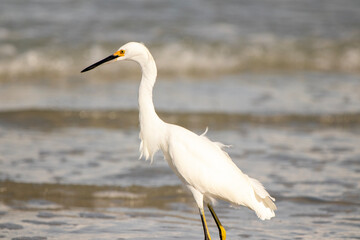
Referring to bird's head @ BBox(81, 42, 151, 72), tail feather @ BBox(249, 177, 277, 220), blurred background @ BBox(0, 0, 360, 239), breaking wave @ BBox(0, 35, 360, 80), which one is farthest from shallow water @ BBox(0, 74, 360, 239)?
bird's head @ BBox(81, 42, 151, 72)

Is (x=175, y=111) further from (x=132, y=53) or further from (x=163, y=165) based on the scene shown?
(x=132, y=53)

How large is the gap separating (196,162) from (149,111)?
45 cm

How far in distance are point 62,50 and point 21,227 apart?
635 cm

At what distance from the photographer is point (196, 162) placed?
158 inches

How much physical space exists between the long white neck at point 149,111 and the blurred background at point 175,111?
0.69 meters

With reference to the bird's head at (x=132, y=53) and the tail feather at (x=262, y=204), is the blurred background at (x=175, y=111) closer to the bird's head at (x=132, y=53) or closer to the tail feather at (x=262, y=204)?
the tail feather at (x=262, y=204)

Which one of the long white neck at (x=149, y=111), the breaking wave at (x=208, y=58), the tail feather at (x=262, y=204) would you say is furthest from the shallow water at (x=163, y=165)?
the breaking wave at (x=208, y=58)

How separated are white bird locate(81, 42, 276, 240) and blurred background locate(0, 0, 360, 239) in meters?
0.42

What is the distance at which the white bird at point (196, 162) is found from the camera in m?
3.98

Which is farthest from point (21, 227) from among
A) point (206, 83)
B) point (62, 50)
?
point (62, 50)

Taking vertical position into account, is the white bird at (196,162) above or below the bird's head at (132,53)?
below

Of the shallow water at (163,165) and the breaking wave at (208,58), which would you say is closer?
the shallow water at (163,165)

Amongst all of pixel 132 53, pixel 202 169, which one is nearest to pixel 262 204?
pixel 202 169

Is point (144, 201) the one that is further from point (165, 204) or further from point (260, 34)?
point (260, 34)
